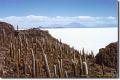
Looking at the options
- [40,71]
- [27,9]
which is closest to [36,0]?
[27,9]

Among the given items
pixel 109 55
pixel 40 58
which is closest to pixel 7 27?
pixel 40 58

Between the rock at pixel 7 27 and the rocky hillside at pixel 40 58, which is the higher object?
the rock at pixel 7 27

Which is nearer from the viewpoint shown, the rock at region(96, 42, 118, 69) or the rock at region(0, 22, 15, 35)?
the rock at region(96, 42, 118, 69)

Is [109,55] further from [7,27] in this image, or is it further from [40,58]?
[7,27]

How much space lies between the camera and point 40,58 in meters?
4.12

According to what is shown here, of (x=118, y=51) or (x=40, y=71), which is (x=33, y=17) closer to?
(x=40, y=71)

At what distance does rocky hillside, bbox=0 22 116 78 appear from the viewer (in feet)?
13.3

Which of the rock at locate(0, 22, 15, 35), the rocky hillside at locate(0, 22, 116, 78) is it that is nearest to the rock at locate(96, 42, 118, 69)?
the rocky hillside at locate(0, 22, 116, 78)

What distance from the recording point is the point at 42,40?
4.16 m

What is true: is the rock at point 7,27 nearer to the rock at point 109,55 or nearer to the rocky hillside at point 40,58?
the rocky hillside at point 40,58

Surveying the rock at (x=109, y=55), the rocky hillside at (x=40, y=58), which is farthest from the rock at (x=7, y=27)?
the rock at (x=109, y=55)

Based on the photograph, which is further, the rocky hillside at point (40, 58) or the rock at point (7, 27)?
the rock at point (7, 27)

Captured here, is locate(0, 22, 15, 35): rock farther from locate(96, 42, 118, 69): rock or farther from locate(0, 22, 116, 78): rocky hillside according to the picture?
locate(96, 42, 118, 69): rock

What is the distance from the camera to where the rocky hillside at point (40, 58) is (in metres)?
4.05
